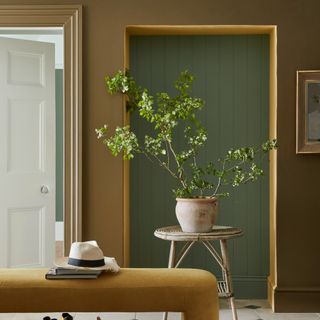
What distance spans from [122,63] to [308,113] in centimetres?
143

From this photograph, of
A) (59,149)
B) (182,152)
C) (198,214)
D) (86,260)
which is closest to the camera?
(86,260)

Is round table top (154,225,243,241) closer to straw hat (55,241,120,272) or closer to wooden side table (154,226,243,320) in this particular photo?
wooden side table (154,226,243,320)

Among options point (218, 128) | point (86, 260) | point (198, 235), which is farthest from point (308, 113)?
point (86, 260)

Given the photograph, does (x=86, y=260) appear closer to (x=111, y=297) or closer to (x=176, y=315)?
(x=111, y=297)

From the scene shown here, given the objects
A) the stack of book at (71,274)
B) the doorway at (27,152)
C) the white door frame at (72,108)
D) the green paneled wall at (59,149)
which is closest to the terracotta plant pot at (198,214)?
the white door frame at (72,108)

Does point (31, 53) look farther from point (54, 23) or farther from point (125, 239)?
point (125, 239)

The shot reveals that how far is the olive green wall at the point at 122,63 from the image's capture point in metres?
4.85

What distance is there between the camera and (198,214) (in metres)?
4.33

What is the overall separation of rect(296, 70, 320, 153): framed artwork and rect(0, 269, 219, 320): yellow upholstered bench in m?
2.31

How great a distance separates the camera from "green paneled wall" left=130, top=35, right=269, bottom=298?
5.32 metres

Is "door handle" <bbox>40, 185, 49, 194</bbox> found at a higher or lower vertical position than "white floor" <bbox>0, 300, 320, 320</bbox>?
higher

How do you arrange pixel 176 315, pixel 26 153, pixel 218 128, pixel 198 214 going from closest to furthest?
pixel 198 214
pixel 176 315
pixel 218 128
pixel 26 153

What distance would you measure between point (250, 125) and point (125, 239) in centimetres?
139

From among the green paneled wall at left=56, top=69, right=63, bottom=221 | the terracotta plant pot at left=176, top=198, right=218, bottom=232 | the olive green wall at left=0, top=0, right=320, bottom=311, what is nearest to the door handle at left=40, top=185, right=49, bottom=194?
the olive green wall at left=0, top=0, right=320, bottom=311
